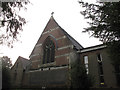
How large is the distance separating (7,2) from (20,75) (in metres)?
21.3

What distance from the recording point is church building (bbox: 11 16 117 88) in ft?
44.7

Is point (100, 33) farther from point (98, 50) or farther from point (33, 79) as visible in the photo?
point (33, 79)

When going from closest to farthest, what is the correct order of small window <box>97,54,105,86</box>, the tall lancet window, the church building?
small window <box>97,54,105,86</box>, the church building, the tall lancet window

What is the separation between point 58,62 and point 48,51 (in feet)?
13.8

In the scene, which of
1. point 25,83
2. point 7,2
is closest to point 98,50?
point 7,2

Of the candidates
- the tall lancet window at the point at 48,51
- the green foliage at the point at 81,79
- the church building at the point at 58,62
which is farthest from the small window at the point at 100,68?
the tall lancet window at the point at 48,51

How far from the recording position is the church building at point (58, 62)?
44.7 feet

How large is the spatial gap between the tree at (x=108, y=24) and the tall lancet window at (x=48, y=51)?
10.6 m

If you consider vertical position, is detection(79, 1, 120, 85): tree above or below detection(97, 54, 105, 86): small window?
above

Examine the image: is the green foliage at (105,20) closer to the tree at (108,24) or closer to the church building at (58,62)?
the tree at (108,24)

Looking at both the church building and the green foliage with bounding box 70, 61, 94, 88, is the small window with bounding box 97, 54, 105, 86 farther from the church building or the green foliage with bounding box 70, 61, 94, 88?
the green foliage with bounding box 70, 61, 94, 88

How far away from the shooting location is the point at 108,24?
8195 mm

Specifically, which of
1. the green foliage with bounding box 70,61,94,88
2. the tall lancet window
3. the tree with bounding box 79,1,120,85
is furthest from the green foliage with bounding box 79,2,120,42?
the tall lancet window

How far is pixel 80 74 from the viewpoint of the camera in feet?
31.3
